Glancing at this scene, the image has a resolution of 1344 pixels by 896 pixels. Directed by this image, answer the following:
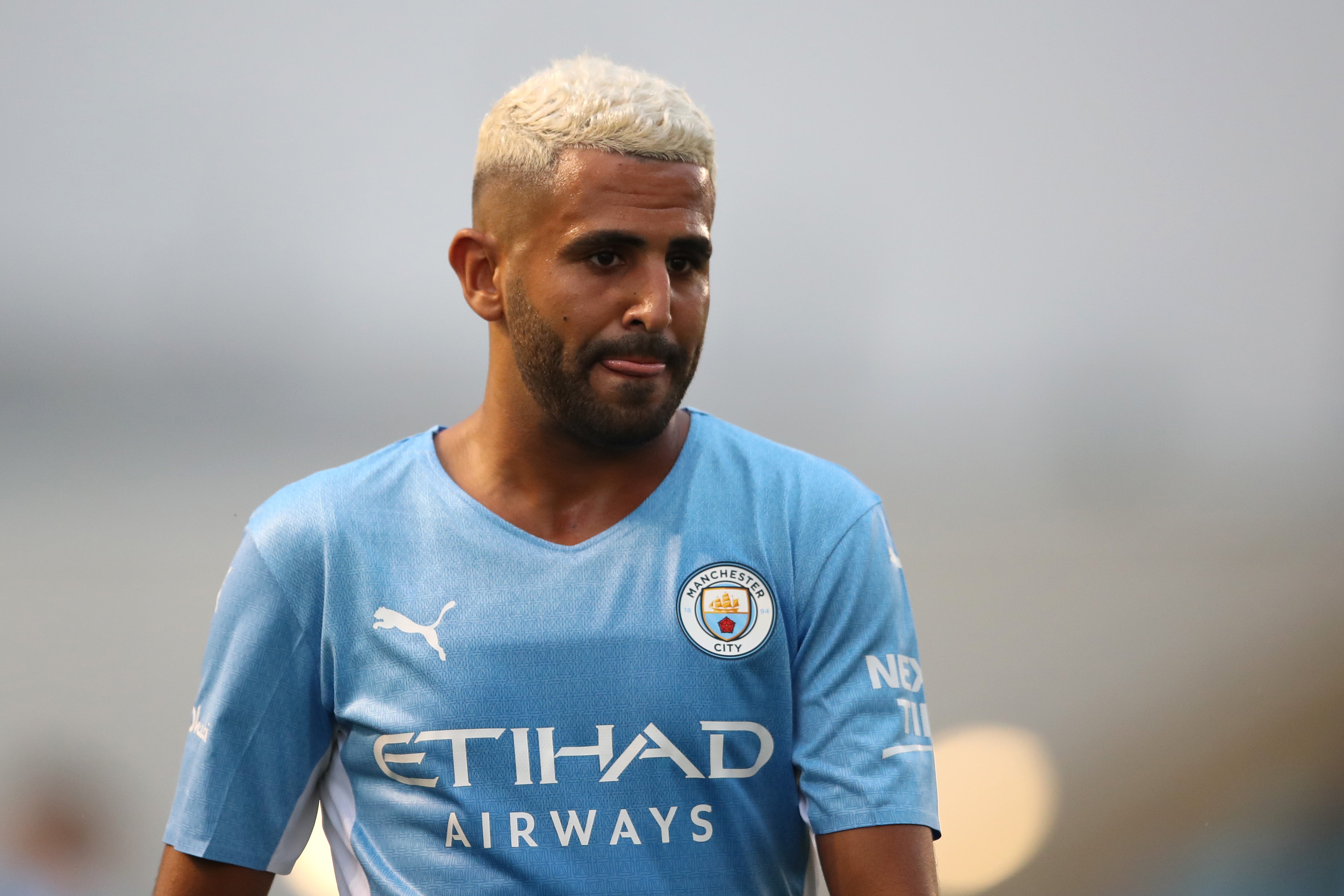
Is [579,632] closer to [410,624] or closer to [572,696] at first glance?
[572,696]

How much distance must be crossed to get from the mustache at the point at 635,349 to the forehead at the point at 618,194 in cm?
11

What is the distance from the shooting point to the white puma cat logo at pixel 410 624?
1.18 meters

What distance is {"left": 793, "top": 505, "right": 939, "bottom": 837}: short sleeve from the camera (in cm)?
111

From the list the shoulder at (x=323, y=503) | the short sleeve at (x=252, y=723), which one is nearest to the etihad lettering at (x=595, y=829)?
the short sleeve at (x=252, y=723)

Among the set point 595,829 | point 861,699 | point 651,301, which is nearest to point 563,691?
point 595,829

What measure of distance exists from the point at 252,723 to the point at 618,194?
66cm

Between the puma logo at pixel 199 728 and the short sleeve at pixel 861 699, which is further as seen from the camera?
the puma logo at pixel 199 728

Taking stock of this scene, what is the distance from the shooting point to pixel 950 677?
2475 millimetres

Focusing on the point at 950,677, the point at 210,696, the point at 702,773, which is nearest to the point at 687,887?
the point at 702,773

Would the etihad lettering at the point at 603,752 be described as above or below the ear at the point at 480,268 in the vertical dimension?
below

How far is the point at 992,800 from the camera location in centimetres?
242

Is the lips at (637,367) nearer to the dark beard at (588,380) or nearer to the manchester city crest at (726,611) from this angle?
the dark beard at (588,380)

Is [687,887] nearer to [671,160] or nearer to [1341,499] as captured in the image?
[671,160]

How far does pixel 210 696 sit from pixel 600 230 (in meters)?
0.63
